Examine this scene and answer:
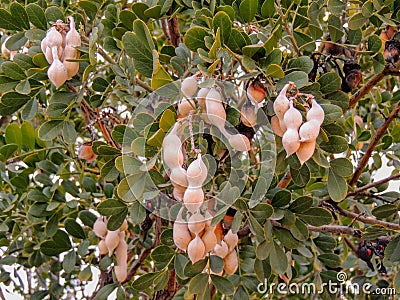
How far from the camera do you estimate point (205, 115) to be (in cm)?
58

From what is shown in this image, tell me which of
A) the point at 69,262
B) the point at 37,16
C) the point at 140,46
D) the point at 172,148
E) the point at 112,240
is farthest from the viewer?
the point at 69,262

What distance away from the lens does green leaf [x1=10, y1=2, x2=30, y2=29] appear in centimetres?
76

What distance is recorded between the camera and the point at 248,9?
67 cm

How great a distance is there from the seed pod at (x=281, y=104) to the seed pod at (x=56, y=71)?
0.89ft

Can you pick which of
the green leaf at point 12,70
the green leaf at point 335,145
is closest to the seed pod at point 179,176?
the green leaf at point 335,145

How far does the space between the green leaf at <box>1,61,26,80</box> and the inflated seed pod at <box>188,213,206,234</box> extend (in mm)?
326

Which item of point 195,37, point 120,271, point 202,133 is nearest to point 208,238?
point 202,133

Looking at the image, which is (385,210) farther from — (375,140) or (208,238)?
(208,238)

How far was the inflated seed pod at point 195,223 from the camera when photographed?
2.02 feet

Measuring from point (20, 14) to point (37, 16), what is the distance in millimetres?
40

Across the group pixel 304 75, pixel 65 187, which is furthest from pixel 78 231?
pixel 304 75

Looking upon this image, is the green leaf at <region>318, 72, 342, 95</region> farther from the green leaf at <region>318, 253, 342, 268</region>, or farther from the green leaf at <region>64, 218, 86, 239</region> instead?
the green leaf at <region>64, 218, 86, 239</region>

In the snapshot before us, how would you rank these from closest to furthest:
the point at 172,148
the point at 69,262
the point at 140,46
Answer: the point at 172,148 → the point at 140,46 → the point at 69,262

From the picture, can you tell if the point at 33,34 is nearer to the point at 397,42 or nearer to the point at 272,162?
→ the point at 272,162
